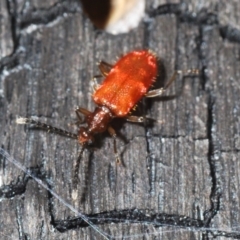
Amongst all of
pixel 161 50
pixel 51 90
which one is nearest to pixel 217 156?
pixel 161 50

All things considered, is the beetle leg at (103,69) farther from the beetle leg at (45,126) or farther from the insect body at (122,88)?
the beetle leg at (45,126)

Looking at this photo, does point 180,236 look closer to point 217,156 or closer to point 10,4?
point 217,156

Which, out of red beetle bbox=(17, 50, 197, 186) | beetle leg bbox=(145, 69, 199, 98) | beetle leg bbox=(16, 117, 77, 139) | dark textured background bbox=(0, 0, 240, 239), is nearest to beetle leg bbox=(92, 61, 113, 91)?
red beetle bbox=(17, 50, 197, 186)

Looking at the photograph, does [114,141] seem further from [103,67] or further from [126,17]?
[126,17]

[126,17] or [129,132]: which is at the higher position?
[126,17]

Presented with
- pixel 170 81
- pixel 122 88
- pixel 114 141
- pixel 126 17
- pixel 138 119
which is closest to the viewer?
pixel 114 141

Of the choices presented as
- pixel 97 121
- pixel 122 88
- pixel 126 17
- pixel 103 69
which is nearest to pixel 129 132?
pixel 97 121

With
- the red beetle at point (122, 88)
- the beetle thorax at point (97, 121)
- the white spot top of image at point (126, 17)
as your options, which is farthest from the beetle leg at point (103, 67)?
the white spot top of image at point (126, 17)
